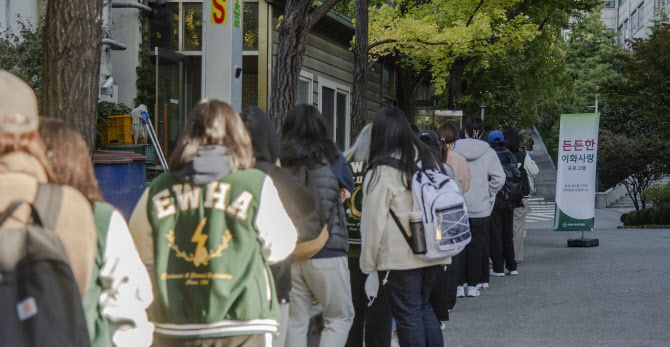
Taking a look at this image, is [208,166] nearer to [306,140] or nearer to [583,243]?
[306,140]

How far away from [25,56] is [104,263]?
1097 cm

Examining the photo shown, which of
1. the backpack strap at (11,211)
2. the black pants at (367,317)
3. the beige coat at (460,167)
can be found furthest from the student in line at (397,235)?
the backpack strap at (11,211)

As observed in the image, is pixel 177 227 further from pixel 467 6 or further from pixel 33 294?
pixel 467 6

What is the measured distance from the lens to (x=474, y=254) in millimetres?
10164

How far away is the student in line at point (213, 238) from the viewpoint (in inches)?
143

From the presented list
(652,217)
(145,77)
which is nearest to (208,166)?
(145,77)

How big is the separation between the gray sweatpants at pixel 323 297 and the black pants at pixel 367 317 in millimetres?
382

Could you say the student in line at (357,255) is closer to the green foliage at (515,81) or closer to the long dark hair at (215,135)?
the long dark hair at (215,135)

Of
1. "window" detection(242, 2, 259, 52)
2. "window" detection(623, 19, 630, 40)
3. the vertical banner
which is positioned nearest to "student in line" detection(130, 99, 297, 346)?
the vertical banner

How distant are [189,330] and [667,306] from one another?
7100 millimetres

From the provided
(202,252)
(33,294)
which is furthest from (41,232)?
(202,252)

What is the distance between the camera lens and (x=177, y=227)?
3.70 metres

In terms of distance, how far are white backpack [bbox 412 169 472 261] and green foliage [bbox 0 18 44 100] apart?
8.33 m

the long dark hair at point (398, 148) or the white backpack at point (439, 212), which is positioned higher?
the long dark hair at point (398, 148)
